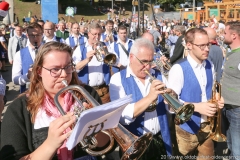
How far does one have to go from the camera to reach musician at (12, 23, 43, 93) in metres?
4.22

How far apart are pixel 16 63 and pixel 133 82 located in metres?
2.38

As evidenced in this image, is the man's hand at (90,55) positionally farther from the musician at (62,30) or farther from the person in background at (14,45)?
the musician at (62,30)

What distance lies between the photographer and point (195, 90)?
330cm

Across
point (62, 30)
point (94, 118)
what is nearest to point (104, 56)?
point (94, 118)

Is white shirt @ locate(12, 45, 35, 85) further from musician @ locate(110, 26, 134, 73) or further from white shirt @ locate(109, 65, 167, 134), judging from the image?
musician @ locate(110, 26, 134, 73)

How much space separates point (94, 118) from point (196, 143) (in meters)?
2.18

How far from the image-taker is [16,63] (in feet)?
14.6

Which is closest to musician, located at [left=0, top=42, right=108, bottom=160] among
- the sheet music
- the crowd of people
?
the crowd of people

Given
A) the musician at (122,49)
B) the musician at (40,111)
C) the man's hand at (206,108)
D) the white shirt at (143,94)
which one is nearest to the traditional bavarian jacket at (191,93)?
the man's hand at (206,108)

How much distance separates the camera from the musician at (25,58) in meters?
4.22

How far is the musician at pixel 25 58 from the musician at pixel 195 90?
2.28 meters

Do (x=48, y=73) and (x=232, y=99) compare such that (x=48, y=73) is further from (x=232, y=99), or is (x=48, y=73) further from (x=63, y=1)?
(x=63, y=1)

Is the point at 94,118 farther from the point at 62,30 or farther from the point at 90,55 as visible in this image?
the point at 62,30

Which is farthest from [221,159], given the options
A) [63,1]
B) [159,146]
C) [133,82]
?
[63,1]
